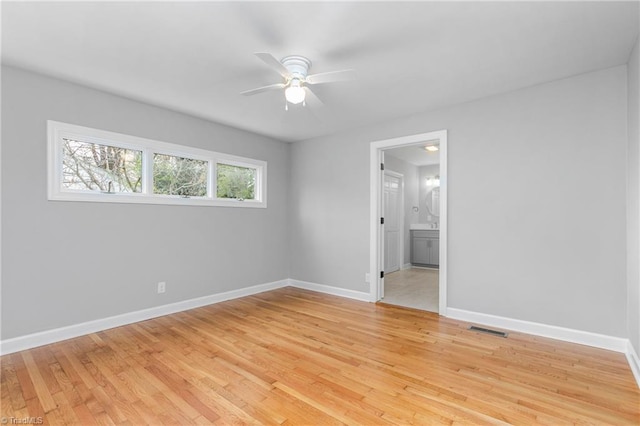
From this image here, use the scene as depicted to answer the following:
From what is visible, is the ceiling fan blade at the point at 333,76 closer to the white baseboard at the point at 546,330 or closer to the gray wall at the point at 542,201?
the gray wall at the point at 542,201

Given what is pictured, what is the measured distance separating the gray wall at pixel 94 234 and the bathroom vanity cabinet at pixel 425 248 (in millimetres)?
4355

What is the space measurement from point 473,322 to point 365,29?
316 centimetres

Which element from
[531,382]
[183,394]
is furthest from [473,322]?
[183,394]

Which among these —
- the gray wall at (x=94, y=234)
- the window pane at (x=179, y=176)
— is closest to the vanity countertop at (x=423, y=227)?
the gray wall at (x=94, y=234)

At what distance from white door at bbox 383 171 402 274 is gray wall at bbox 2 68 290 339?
3.04 metres

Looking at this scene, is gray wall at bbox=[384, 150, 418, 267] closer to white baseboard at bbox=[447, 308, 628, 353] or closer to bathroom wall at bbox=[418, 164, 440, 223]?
bathroom wall at bbox=[418, 164, 440, 223]

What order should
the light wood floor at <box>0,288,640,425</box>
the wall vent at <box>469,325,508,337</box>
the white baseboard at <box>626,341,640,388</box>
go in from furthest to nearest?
1. the wall vent at <box>469,325,508,337</box>
2. the white baseboard at <box>626,341,640,388</box>
3. the light wood floor at <box>0,288,640,425</box>

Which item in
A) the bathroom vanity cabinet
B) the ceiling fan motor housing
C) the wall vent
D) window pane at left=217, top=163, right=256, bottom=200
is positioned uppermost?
the ceiling fan motor housing

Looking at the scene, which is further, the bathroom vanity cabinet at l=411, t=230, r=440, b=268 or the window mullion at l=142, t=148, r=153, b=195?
the bathroom vanity cabinet at l=411, t=230, r=440, b=268

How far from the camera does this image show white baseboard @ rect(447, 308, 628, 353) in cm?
273

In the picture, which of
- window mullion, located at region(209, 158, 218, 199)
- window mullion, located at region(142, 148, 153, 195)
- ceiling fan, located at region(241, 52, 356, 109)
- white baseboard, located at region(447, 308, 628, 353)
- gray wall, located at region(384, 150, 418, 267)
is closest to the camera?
ceiling fan, located at region(241, 52, 356, 109)

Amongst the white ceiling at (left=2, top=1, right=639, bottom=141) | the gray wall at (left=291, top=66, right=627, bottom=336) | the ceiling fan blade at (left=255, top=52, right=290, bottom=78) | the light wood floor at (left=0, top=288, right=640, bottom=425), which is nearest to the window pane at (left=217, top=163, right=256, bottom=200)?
the white ceiling at (left=2, top=1, right=639, bottom=141)

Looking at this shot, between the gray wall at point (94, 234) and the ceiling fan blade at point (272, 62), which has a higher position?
the ceiling fan blade at point (272, 62)

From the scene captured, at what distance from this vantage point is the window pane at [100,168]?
10.3 feet
